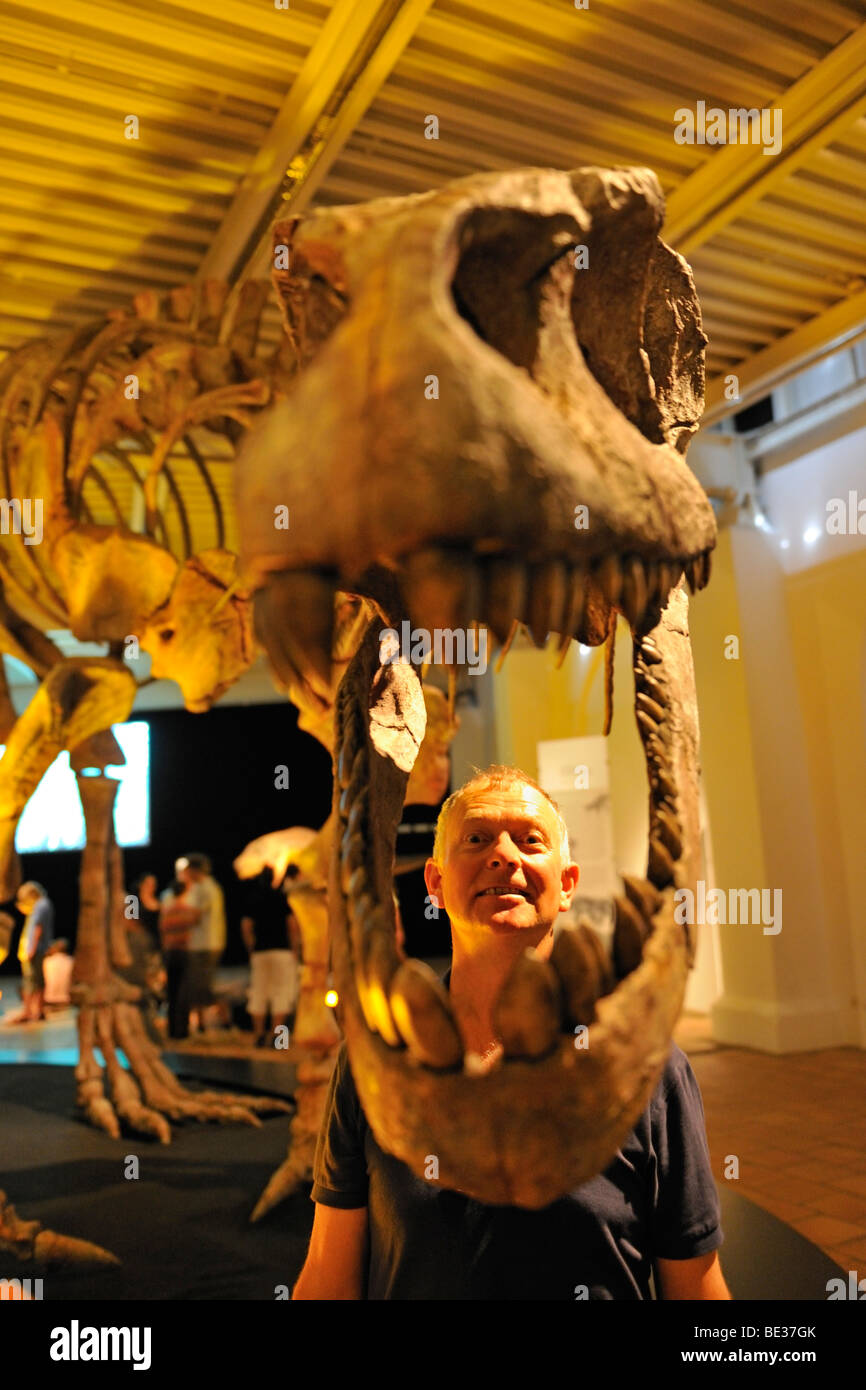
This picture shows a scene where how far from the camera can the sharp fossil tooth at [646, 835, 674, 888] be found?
92cm

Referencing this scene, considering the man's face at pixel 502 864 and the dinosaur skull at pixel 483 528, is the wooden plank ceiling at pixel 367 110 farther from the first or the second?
the man's face at pixel 502 864

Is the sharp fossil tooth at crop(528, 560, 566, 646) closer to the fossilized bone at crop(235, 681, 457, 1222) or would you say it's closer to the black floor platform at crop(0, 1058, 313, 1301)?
the fossilized bone at crop(235, 681, 457, 1222)

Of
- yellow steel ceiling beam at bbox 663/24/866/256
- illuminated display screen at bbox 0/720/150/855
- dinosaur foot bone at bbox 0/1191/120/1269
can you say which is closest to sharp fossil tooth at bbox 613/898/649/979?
dinosaur foot bone at bbox 0/1191/120/1269

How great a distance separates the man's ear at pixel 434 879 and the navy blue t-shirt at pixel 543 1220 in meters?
0.27

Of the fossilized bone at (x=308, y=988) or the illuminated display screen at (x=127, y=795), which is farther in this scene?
the illuminated display screen at (x=127, y=795)

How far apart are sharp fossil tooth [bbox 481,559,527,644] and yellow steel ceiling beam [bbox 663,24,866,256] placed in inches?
139

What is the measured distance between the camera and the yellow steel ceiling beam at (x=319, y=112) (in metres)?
3.04

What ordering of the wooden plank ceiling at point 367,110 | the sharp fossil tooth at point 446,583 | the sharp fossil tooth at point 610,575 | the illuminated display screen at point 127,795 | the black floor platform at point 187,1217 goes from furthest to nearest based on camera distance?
the illuminated display screen at point 127,795 → the wooden plank ceiling at point 367,110 → the black floor platform at point 187,1217 → the sharp fossil tooth at point 610,575 → the sharp fossil tooth at point 446,583

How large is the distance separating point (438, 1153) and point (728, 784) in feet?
22.1

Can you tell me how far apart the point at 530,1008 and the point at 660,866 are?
23 cm

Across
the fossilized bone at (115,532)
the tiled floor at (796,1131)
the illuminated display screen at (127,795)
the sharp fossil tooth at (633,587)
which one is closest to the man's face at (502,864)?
the sharp fossil tooth at (633,587)

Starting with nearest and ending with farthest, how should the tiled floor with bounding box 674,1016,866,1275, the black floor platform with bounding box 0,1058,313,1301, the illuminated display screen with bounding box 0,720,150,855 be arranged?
the black floor platform with bounding box 0,1058,313,1301 → the tiled floor with bounding box 674,1016,866,1275 → the illuminated display screen with bounding box 0,720,150,855

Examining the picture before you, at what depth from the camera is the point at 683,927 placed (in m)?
0.90
